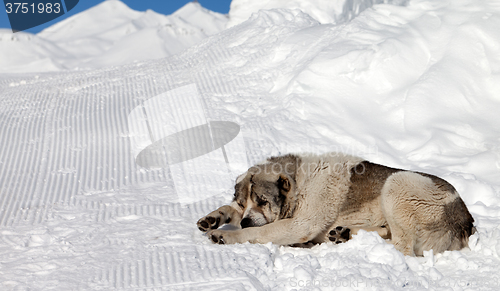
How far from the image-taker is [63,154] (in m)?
6.26

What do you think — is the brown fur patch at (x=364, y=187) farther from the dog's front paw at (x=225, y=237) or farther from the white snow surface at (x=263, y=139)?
the dog's front paw at (x=225, y=237)

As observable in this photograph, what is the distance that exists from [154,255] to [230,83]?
562 centimetres

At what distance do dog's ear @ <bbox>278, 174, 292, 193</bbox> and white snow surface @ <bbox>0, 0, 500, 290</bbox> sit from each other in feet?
1.73

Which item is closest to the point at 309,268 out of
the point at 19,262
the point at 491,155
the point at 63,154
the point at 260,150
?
the point at 19,262

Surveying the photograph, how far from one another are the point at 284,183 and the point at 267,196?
0.63 ft

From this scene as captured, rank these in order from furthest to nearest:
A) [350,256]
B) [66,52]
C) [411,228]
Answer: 1. [66,52]
2. [411,228]
3. [350,256]

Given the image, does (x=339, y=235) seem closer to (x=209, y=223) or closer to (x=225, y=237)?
(x=225, y=237)

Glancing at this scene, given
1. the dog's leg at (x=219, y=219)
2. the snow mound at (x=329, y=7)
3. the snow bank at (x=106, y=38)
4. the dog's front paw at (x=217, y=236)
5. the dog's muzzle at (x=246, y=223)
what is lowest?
the snow bank at (x=106, y=38)

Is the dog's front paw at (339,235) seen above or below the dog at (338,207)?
below

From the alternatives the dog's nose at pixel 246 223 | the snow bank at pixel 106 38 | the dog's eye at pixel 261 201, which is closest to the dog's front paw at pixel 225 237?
the dog's nose at pixel 246 223

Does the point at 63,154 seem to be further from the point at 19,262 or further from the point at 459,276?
the point at 459,276

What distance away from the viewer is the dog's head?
360 centimetres

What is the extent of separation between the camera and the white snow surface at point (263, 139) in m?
3.09

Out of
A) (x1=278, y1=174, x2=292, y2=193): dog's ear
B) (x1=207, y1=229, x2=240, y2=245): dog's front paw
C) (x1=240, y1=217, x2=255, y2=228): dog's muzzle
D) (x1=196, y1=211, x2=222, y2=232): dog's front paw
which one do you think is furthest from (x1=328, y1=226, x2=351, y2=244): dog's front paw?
(x1=196, y1=211, x2=222, y2=232): dog's front paw
